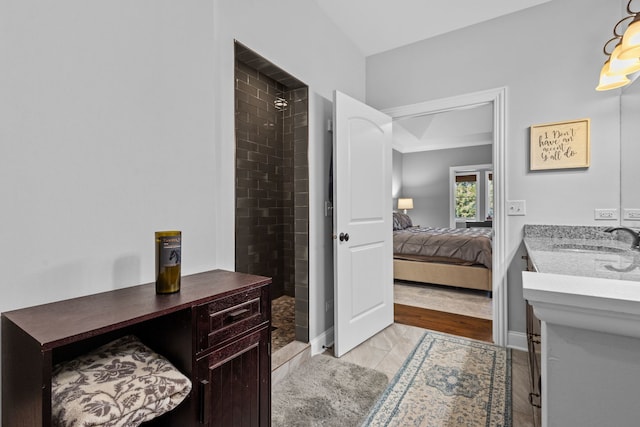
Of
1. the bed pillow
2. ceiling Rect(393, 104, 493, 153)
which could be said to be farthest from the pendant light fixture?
ceiling Rect(393, 104, 493, 153)

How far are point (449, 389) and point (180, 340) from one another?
5.40 ft

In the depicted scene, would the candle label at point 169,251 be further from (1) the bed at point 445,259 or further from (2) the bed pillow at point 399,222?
(2) the bed pillow at point 399,222

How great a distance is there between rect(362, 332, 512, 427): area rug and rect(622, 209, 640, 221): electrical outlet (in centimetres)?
121

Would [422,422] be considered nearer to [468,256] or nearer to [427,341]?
[427,341]

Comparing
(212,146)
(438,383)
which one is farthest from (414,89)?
(438,383)

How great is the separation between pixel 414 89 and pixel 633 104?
1.52 m

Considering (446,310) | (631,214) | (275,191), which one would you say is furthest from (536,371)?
(275,191)

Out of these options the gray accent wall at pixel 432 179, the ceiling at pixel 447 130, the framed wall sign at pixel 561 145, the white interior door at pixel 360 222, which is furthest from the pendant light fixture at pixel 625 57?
the gray accent wall at pixel 432 179

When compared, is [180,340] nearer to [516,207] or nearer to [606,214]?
[516,207]

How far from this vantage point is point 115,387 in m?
0.86

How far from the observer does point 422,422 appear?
162cm

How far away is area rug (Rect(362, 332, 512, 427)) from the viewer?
64.7 inches

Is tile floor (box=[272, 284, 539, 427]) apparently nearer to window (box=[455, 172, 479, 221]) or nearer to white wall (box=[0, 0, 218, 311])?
white wall (box=[0, 0, 218, 311])

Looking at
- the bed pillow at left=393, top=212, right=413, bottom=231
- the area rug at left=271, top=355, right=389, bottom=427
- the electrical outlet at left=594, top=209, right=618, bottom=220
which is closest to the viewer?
the area rug at left=271, top=355, right=389, bottom=427
